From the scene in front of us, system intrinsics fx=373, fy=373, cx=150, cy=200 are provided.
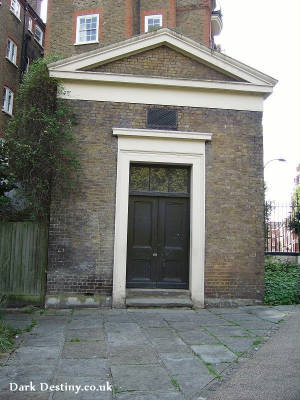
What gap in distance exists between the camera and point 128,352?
523 centimetres

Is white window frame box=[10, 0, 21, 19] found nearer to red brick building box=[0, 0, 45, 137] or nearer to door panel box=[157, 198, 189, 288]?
red brick building box=[0, 0, 45, 137]

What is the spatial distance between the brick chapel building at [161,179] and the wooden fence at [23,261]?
0.30 meters

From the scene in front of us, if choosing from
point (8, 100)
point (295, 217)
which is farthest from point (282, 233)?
point (8, 100)

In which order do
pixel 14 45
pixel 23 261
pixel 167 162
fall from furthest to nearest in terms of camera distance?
pixel 14 45 → pixel 167 162 → pixel 23 261

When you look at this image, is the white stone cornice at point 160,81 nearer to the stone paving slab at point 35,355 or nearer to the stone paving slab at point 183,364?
the stone paving slab at point 35,355

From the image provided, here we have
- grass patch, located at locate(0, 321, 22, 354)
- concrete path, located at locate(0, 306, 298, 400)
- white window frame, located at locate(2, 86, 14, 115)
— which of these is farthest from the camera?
white window frame, located at locate(2, 86, 14, 115)

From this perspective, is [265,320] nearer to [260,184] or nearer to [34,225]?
[260,184]

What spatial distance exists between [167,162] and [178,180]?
0.62 m

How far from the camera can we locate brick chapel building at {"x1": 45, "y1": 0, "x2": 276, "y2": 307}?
860 centimetres

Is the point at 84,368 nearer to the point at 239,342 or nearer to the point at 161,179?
the point at 239,342

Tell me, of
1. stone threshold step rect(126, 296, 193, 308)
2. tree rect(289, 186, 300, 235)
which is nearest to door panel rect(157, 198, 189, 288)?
stone threshold step rect(126, 296, 193, 308)

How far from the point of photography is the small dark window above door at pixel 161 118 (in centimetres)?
905

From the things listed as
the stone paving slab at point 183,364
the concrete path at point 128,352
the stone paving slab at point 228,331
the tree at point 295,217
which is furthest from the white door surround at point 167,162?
the tree at point 295,217

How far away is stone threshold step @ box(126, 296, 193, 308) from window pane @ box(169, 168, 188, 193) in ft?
8.59
